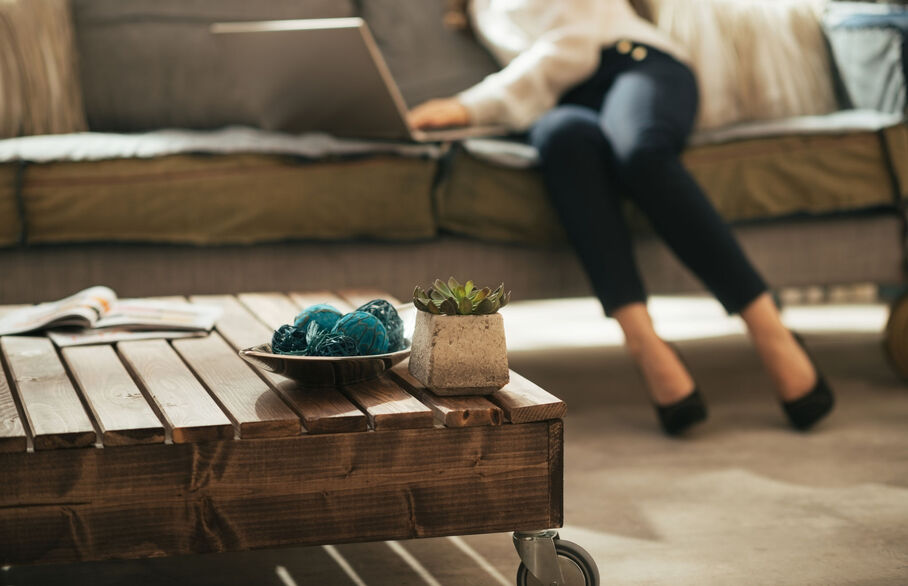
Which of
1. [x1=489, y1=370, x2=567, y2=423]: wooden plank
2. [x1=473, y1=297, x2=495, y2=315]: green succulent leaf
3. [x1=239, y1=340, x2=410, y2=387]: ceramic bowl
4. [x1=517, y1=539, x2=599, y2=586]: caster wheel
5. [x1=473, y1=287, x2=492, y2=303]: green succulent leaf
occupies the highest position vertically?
[x1=473, y1=287, x2=492, y2=303]: green succulent leaf

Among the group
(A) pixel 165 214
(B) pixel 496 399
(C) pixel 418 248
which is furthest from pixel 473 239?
(B) pixel 496 399

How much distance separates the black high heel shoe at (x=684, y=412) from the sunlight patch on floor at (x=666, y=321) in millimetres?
768

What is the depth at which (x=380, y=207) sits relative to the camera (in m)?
1.90

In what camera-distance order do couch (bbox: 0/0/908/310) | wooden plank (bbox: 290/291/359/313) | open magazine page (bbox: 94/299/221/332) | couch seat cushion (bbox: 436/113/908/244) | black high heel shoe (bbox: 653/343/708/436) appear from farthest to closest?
couch seat cushion (bbox: 436/113/908/244), couch (bbox: 0/0/908/310), black high heel shoe (bbox: 653/343/708/436), wooden plank (bbox: 290/291/359/313), open magazine page (bbox: 94/299/221/332)

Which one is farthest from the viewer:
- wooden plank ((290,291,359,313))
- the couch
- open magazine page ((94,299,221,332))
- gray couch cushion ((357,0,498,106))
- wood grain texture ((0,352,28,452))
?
gray couch cushion ((357,0,498,106))

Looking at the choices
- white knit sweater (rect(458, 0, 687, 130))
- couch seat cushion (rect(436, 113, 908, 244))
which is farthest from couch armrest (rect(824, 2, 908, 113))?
white knit sweater (rect(458, 0, 687, 130))

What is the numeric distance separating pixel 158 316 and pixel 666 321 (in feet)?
5.73

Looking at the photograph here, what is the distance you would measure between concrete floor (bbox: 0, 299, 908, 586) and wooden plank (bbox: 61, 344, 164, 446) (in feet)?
0.82

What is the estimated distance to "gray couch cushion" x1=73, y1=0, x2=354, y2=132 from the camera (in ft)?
7.42

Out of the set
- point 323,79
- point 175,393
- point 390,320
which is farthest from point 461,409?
point 323,79

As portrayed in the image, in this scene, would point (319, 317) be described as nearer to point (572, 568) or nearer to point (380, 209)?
point (572, 568)

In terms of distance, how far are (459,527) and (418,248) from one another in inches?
40.4

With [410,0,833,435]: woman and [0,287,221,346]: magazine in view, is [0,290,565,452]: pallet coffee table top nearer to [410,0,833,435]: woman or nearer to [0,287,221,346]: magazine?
[0,287,221,346]: magazine

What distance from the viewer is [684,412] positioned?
5.65 ft
